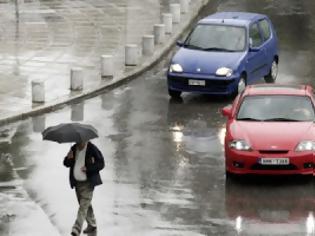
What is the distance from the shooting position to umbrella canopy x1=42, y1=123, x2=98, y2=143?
12477 millimetres

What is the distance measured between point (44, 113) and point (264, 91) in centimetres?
587

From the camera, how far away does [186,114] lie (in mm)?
20984

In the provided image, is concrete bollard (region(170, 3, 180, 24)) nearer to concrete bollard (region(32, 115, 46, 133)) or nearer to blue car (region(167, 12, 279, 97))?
blue car (region(167, 12, 279, 97))

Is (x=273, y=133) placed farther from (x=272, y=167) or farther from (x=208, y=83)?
(x=208, y=83)

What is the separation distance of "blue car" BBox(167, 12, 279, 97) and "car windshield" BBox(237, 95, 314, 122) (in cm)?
496

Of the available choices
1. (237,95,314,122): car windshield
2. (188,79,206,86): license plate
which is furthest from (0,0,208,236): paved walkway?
(237,95,314,122): car windshield

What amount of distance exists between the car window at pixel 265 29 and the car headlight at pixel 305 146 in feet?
30.2

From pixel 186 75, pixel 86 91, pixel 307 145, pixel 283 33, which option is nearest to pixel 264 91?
pixel 307 145

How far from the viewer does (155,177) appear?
16.1m

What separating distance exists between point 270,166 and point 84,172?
3.92 meters

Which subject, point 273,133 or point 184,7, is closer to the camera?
point 273,133

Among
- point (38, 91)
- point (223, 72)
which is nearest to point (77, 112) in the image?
point (38, 91)

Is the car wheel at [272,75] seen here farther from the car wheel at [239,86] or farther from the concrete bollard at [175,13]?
the concrete bollard at [175,13]

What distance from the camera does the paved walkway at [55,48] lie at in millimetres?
15156
